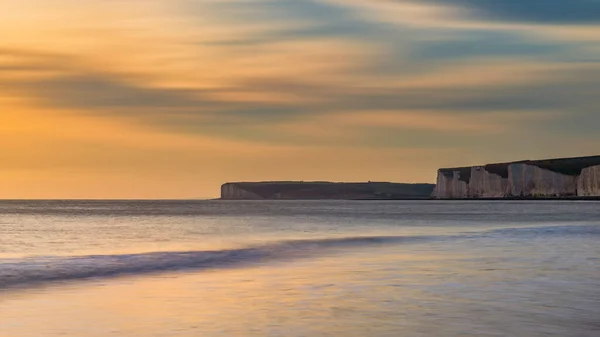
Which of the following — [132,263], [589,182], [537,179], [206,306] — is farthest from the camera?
[537,179]

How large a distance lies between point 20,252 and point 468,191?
171m

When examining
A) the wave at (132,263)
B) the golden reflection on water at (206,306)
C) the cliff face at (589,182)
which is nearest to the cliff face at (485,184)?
the cliff face at (589,182)

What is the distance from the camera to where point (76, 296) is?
18.2 metres

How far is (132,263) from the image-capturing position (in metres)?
28.1

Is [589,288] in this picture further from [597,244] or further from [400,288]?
[597,244]

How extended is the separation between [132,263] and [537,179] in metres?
160

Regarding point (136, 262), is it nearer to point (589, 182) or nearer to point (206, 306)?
point (206, 306)

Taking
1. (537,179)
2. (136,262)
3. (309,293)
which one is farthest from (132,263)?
(537,179)

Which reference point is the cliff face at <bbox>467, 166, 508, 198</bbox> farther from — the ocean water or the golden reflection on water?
the golden reflection on water

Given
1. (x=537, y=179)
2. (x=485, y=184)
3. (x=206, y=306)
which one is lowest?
(x=206, y=306)

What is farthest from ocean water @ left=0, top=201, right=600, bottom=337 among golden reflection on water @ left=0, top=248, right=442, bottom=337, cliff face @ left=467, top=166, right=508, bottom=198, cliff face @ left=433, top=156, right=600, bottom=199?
cliff face @ left=467, top=166, right=508, bottom=198

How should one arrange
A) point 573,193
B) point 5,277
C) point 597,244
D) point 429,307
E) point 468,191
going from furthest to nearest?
point 468,191 → point 573,193 → point 597,244 → point 5,277 → point 429,307

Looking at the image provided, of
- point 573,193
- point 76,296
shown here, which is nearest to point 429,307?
point 76,296

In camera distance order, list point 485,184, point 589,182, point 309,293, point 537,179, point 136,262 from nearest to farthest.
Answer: point 309,293, point 136,262, point 589,182, point 537,179, point 485,184
